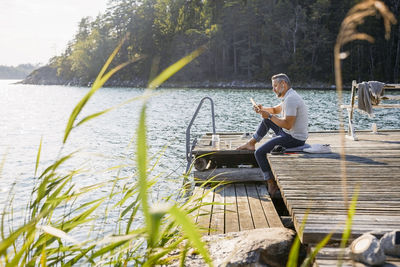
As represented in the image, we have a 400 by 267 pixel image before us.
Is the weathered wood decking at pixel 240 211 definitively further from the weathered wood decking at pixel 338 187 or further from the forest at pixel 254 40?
the forest at pixel 254 40

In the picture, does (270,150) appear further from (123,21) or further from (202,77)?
(123,21)

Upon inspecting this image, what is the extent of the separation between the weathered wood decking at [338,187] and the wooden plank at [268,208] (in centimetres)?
37

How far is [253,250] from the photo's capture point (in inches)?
104

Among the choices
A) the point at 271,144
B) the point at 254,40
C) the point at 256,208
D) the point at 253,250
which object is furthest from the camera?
the point at 254,40

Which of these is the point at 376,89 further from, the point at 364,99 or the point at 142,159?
the point at 142,159

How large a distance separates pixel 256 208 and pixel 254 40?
56.5m

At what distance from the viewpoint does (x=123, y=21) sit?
74312 millimetres

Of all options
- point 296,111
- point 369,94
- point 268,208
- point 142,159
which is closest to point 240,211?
point 268,208

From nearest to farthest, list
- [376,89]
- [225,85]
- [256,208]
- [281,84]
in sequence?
[256,208] → [281,84] → [376,89] → [225,85]

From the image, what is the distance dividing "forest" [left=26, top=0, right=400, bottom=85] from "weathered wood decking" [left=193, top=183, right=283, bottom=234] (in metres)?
42.8

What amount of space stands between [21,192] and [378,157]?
6549 mm

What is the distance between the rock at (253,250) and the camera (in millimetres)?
2611

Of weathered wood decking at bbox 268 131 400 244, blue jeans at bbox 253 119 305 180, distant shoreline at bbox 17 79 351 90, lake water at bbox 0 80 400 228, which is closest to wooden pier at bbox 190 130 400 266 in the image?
weathered wood decking at bbox 268 131 400 244

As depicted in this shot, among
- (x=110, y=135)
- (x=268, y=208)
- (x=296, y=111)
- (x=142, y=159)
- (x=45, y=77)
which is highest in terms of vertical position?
(x=45, y=77)
